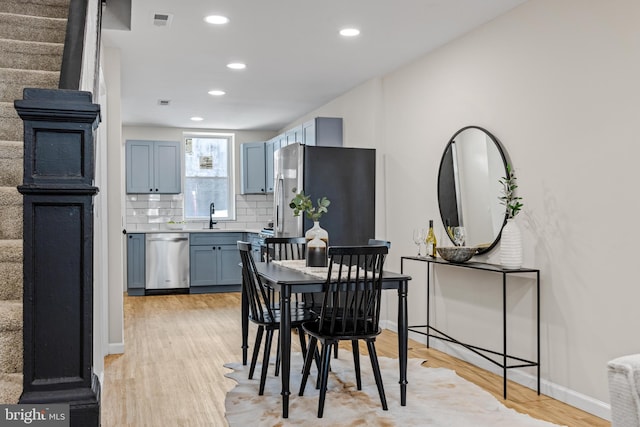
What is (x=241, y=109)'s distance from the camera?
7523mm

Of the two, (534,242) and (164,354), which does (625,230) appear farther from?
(164,354)

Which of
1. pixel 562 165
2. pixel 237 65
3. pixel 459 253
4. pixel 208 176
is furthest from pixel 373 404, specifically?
pixel 208 176

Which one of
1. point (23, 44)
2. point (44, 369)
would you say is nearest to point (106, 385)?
point (23, 44)

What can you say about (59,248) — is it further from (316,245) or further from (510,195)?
(510,195)

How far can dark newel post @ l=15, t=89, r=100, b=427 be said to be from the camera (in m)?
1.51

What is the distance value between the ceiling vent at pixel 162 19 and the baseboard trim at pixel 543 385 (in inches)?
129

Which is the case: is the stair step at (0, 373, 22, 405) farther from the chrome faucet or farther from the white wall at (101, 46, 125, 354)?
the chrome faucet

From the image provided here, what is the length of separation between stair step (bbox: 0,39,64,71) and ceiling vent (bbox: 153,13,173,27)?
3.58 feet

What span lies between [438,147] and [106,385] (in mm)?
3121

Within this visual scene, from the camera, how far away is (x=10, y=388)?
1.76 metres

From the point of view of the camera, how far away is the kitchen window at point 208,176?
922cm

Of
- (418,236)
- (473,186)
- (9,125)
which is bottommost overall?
(418,236)

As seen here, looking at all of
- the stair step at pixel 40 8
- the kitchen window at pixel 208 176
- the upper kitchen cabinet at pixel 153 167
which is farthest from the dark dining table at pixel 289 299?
the kitchen window at pixel 208 176

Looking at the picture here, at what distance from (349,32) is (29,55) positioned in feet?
7.45
